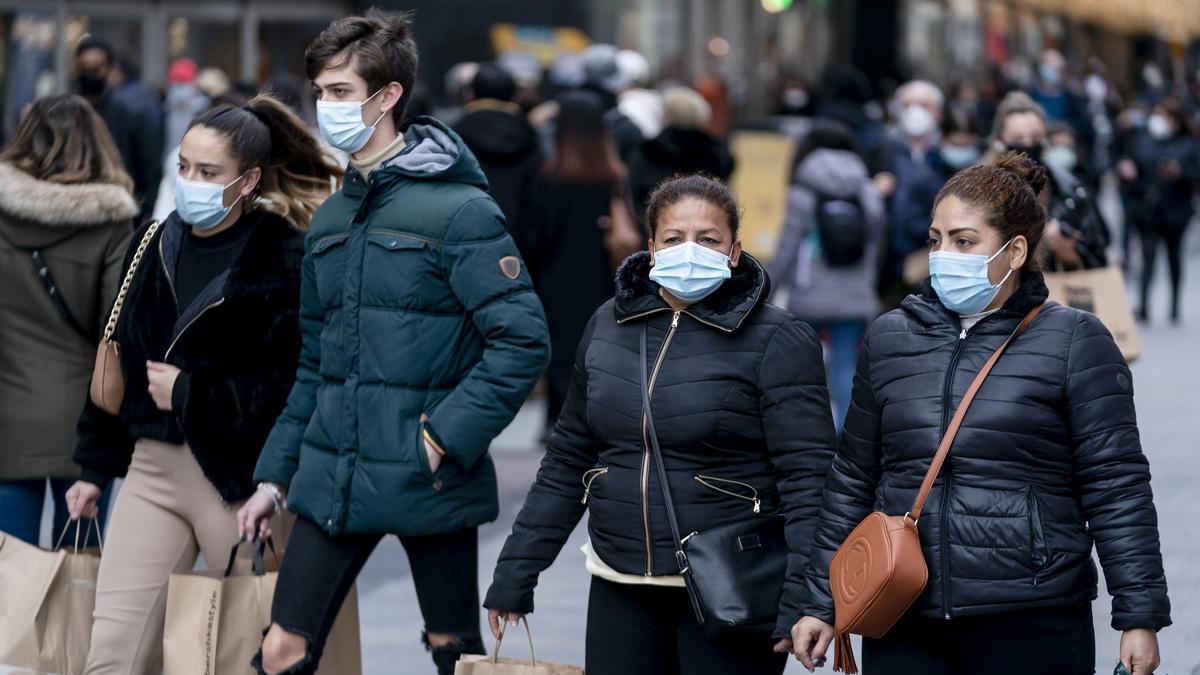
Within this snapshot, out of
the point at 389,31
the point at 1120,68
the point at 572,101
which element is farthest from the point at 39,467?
the point at 1120,68

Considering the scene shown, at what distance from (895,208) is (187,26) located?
10.3 metres

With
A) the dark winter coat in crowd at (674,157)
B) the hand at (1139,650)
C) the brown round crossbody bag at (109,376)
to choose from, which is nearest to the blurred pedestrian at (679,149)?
the dark winter coat in crowd at (674,157)

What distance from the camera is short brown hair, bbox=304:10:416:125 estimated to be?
4.77m

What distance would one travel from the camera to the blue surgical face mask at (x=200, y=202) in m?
5.00

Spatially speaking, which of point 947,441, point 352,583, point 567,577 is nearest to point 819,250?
point 567,577

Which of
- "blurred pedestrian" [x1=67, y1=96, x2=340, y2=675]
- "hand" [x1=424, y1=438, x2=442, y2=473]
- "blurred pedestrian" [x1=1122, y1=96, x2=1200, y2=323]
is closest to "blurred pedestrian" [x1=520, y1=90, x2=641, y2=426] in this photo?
"blurred pedestrian" [x1=67, y1=96, x2=340, y2=675]

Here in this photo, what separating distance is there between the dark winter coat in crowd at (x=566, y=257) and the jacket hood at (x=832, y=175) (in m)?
1.17

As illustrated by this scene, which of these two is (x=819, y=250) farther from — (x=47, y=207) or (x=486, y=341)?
(x=486, y=341)

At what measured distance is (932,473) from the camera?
3.95 metres

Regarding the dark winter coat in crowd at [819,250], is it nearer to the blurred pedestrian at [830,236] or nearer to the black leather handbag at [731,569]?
the blurred pedestrian at [830,236]

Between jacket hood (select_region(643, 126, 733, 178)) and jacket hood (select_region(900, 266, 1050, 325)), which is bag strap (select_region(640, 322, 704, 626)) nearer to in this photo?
jacket hood (select_region(900, 266, 1050, 325))

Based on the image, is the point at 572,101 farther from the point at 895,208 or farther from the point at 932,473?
the point at 932,473

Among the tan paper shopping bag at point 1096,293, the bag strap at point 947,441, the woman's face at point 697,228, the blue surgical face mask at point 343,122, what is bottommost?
the tan paper shopping bag at point 1096,293

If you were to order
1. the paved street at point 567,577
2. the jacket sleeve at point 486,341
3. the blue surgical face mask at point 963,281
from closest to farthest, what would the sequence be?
1. the blue surgical face mask at point 963,281
2. the jacket sleeve at point 486,341
3. the paved street at point 567,577
